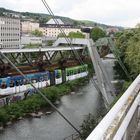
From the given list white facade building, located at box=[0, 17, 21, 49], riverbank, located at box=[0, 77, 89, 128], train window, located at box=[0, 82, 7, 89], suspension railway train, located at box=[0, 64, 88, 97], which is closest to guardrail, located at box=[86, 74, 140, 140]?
suspension railway train, located at box=[0, 64, 88, 97]

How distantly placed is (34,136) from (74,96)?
9.81 m

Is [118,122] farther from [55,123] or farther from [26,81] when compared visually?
[26,81]

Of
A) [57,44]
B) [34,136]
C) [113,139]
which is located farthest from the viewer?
[57,44]

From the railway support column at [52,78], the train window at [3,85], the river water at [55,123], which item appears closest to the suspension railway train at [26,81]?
the train window at [3,85]

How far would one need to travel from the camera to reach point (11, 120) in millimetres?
16438

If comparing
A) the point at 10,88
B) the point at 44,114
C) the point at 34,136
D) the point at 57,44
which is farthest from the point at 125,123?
the point at 57,44

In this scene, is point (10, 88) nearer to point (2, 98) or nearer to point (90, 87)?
point (2, 98)

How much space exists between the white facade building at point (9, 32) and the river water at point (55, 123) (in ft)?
157

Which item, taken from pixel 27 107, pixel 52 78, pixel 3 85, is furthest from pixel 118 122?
pixel 52 78

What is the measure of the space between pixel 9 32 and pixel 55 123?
55.7 m

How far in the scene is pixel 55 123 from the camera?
15680mm

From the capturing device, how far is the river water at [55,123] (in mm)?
13719

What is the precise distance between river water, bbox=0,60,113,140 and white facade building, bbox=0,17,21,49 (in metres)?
47.7

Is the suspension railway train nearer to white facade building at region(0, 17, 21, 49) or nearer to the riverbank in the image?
the riverbank
